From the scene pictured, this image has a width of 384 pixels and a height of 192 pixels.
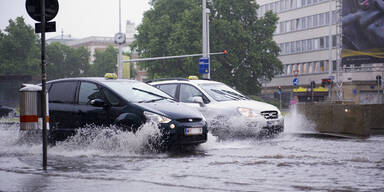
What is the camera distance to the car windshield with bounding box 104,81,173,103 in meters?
11.3

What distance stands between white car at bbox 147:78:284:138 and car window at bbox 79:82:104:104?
317 cm

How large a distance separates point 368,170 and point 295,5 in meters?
72.4

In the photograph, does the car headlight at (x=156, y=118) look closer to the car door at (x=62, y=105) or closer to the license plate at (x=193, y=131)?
the license plate at (x=193, y=131)

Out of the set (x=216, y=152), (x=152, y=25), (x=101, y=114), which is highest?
(x=152, y=25)

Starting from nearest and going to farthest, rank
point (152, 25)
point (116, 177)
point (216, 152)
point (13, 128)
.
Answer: point (116, 177), point (216, 152), point (13, 128), point (152, 25)

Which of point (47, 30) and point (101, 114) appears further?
point (101, 114)

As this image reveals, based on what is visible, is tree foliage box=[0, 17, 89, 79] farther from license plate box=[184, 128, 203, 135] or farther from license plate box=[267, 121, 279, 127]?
license plate box=[184, 128, 203, 135]

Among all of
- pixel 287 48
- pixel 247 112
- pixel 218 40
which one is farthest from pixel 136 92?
pixel 287 48

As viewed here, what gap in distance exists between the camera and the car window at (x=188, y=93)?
1470cm

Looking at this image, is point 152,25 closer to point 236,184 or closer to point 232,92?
point 232,92

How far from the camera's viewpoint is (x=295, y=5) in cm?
7844

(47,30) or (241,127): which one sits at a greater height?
(47,30)

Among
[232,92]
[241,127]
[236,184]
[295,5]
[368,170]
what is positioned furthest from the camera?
[295,5]

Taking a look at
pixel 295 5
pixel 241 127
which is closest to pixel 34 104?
pixel 241 127
